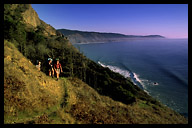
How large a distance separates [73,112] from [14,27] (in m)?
26.4

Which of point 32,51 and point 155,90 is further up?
point 32,51

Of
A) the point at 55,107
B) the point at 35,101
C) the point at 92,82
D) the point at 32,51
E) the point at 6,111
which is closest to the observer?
the point at 6,111

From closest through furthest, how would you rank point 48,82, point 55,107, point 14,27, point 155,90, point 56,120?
1. point 56,120
2. point 55,107
3. point 48,82
4. point 14,27
5. point 155,90

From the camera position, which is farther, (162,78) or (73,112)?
(162,78)

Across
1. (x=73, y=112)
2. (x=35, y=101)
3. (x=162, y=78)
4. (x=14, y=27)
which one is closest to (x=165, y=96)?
(x=162, y=78)

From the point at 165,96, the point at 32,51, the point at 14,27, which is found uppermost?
the point at 14,27

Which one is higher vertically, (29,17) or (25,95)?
(29,17)

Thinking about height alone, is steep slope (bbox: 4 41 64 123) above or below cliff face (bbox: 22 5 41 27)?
below

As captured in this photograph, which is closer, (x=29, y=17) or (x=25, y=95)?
(x=25, y=95)

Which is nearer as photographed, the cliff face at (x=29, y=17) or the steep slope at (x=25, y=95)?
the steep slope at (x=25, y=95)

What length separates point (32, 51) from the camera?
113ft

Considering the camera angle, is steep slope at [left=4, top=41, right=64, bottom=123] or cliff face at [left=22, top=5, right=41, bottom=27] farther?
cliff face at [left=22, top=5, right=41, bottom=27]

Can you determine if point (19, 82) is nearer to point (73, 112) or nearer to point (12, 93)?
point (12, 93)

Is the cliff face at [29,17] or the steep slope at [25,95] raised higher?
the cliff face at [29,17]
